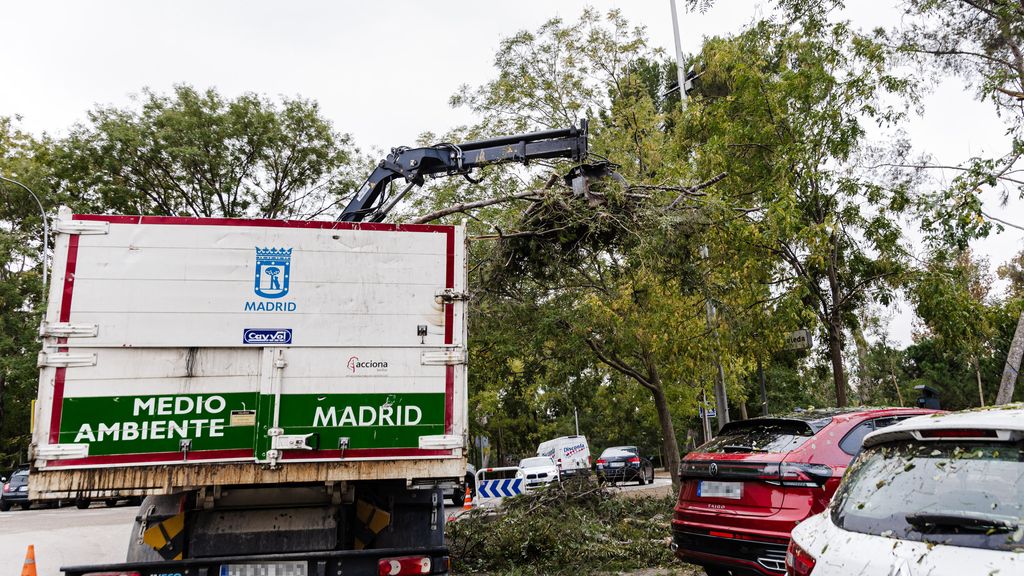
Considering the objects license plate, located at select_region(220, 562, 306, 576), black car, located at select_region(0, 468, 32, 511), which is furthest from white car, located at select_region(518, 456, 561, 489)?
license plate, located at select_region(220, 562, 306, 576)

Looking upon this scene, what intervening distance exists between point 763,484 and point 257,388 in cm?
398

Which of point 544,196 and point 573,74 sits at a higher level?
point 573,74

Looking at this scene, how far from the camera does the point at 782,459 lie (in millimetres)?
5551

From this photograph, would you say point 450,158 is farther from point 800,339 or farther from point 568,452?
point 568,452

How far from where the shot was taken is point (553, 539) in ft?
27.8

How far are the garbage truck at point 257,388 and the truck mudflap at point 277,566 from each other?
14 millimetres

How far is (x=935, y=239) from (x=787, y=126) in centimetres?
259

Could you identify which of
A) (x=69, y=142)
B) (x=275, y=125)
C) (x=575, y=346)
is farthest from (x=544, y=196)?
(x=69, y=142)

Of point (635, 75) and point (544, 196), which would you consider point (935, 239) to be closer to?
point (544, 196)

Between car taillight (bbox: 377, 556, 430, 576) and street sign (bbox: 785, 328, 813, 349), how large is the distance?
22.3 ft

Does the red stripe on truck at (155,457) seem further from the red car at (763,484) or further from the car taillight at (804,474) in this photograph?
the car taillight at (804,474)

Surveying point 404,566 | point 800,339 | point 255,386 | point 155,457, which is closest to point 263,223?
point 255,386

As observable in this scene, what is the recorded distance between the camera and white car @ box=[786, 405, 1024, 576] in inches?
94.9

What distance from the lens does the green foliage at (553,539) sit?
26.2 ft
